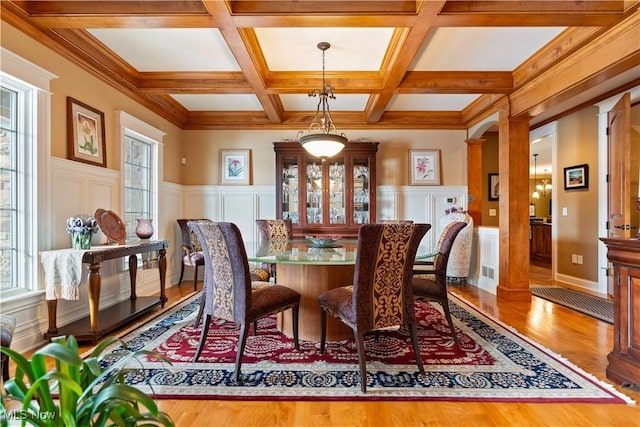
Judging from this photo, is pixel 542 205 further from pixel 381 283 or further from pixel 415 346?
pixel 381 283

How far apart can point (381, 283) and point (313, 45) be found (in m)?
2.19

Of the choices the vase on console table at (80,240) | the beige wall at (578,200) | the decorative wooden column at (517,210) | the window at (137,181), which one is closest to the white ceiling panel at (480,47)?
the decorative wooden column at (517,210)

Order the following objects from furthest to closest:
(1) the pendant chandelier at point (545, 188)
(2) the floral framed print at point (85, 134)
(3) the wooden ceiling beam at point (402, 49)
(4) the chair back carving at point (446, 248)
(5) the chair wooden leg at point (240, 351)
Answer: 1. (1) the pendant chandelier at point (545, 188)
2. (2) the floral framed print at point (85, 134)
3. (4) the chair back carving at point (446, 248)
4. (3) the wooden ceiling beam at point (402, 49)
5. (5) the chair wooden leg at point (240, 351)

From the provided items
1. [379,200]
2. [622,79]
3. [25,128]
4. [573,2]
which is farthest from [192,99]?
[622,79]

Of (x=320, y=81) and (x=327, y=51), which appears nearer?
(x=327, y=51)

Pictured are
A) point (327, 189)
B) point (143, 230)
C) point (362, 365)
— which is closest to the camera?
point (362, 365)

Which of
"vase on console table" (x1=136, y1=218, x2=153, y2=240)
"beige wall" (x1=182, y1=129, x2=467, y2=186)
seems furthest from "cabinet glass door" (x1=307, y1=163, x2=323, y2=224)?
"vase on console table" (x1=136, y1=218, x2=153, y2=240)

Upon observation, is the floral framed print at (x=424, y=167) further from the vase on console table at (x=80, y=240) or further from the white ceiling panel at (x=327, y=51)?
the vase on console table at (x=80, y=240)

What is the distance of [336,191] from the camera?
4.83 metres

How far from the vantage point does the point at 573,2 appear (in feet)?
7.41

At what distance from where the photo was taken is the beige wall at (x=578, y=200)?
4234mm

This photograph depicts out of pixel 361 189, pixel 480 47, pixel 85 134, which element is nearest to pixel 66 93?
pixel 85 134

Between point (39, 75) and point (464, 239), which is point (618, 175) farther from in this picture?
point (39, 75)

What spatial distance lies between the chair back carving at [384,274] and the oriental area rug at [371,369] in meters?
0.37
